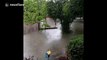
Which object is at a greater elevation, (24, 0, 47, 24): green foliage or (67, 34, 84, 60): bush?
(24, 0, 47, 24): green foliage

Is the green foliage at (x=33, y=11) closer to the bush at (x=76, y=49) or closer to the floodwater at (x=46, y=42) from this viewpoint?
the floodwater at (x=46, y=42)

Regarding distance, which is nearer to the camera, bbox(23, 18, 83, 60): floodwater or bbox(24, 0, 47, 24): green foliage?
bbox(23, 18, 83, 60): floodwater

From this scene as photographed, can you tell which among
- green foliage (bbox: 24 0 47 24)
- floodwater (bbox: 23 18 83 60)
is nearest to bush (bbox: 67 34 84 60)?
floodwater (bbox: 23 18 83 60)

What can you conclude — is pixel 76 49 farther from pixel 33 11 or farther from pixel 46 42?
pixel 33 11

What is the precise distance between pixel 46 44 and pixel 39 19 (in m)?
0.75

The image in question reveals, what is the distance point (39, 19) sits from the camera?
3379 millimetres

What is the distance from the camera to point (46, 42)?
2.85 meters

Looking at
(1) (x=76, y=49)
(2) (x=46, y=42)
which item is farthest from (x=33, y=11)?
(1) (x=76, y=49)

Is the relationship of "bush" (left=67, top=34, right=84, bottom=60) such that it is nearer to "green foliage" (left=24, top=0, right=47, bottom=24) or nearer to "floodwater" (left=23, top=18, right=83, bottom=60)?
"floodwater" (left=23, top=18, right=83, bottom=60)

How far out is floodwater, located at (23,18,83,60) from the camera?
2.65m

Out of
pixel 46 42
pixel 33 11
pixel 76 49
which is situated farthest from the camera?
pixel 33 11
